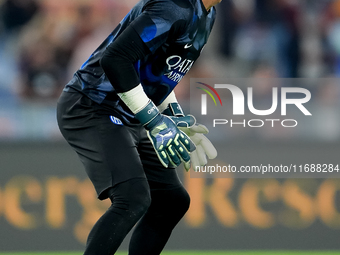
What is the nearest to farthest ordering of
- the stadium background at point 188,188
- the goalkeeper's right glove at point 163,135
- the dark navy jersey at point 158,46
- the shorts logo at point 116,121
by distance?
the dark navy jersey at point 158,46 → the goalkeeper's right glove at point 163,135 → the shorts logo at point 116,121 → the stadium background at point 188,188

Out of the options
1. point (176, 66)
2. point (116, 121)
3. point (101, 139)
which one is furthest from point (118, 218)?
point (176, 66)

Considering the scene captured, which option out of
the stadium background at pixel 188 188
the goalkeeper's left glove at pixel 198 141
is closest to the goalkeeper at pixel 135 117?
the goalkeeper's left glove at pixel 198 141

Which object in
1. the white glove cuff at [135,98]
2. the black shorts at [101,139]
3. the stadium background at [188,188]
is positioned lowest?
the stadium background at [188,188]

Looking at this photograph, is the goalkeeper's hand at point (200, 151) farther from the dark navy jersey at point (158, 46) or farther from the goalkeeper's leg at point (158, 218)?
the dark navy jersey at point (158, 46)

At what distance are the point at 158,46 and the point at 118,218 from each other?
2.77 feet

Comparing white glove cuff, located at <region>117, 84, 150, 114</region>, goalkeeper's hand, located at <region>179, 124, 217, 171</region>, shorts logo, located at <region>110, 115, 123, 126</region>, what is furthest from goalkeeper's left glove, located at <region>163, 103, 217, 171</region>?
white glove cuff, located at <region>117, 84, 150, 114</region>

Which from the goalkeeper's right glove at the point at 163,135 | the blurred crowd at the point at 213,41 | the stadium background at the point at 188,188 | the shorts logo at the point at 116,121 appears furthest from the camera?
the blurred crowd at the point at 213,41

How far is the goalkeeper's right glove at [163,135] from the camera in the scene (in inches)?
105

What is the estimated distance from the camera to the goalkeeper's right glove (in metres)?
2.67

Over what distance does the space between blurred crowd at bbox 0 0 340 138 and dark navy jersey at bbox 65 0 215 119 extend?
111 inches

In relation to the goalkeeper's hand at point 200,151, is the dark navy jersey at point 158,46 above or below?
above

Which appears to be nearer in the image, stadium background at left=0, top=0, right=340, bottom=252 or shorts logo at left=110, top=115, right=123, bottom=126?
shorts logo at left=110, top=115, right=123, bottom=126

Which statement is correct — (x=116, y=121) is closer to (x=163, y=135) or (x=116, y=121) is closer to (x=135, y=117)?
(x=135, y=117)

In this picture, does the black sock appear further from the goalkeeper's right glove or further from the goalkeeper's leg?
the goalkeeper's leg
